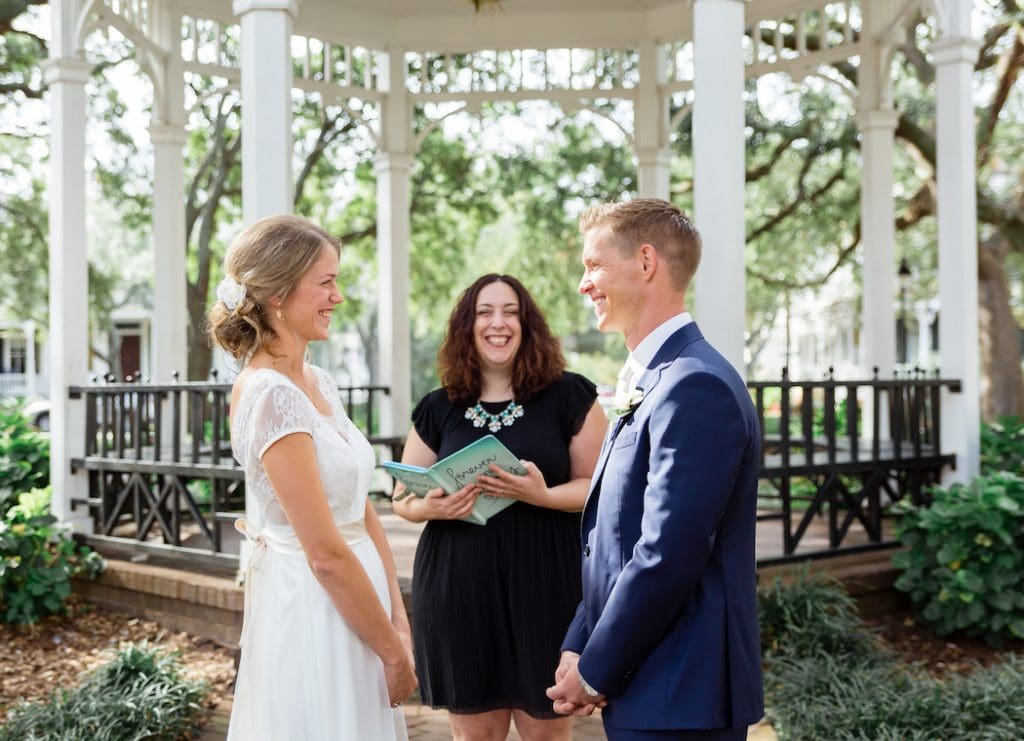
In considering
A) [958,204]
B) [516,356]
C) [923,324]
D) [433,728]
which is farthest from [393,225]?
[923,324]

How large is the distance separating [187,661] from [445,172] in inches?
484

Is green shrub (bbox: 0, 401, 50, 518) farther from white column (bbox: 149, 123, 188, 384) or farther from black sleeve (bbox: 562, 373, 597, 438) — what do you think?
black sleeve (bbox: 562, 373, 597, 438)

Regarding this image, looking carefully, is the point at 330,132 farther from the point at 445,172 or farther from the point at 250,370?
the point at 250,370

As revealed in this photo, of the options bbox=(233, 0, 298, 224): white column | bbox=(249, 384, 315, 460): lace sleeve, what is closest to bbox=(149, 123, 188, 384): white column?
bbox=(233, 0, 298, 224): white column

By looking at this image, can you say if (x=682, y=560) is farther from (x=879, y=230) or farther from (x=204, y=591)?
(x=879, y=230)

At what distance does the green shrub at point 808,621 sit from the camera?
6.01 meters

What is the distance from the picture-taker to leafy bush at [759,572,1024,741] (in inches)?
190

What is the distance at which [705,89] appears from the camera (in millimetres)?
6078

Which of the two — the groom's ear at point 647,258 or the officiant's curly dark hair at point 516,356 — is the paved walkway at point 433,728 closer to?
the officiant's curly dark hair at point 516,356

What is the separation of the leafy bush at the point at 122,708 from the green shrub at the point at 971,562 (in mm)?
4285

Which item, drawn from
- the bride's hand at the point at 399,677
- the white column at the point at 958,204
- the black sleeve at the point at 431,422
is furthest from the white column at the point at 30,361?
the bride's hand at the point at 399,677

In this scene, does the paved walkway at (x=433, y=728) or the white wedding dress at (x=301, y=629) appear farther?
the paved walkway at (x=433, y=728)

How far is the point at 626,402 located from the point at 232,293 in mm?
983

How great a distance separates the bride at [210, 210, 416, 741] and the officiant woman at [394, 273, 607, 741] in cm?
76
